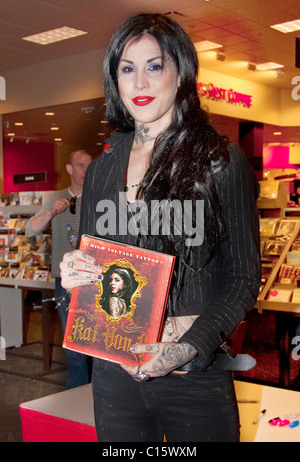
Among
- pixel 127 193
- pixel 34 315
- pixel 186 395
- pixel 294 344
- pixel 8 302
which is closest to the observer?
pixel 186 395

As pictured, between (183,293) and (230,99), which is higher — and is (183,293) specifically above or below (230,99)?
below

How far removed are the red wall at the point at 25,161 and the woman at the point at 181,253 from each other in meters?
6.81

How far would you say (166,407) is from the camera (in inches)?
40.3

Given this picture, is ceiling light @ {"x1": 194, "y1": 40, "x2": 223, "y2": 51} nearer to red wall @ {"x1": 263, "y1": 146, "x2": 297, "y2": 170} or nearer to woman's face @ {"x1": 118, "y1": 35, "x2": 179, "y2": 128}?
red wall @ {"x1": 263, "y1": 146, "x2": 297, "y2": 170}

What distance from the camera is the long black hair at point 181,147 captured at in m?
1.02

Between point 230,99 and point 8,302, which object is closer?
point 8,302

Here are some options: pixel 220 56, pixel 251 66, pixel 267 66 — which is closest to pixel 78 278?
pixel 220 56

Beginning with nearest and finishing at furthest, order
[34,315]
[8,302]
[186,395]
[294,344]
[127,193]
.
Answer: [186,395]
[127,193]
[294,344]
[8,302]
[34,315]

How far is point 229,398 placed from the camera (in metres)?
1.05

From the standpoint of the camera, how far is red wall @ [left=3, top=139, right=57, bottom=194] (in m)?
8.12

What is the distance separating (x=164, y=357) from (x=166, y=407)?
0.13m

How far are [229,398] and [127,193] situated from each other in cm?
45

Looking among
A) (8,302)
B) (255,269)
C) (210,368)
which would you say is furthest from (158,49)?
(8,302)
